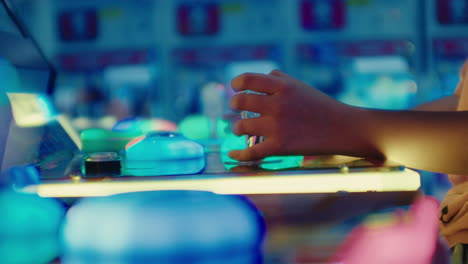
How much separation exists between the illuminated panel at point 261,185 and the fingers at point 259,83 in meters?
0.12

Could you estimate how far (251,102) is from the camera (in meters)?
0.63

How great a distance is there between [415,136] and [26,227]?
51cm

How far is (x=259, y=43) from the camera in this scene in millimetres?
3326

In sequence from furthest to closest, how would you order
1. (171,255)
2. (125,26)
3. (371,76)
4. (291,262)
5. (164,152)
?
(125,26)
(371,76)
(164,152)
(291,262)
(171,255)

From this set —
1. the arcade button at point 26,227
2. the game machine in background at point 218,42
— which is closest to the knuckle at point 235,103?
the arcade button at point 26,227

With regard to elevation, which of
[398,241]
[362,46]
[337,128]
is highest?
[362,46]

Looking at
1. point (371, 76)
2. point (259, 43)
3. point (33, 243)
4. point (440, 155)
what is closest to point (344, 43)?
point (371, 76)

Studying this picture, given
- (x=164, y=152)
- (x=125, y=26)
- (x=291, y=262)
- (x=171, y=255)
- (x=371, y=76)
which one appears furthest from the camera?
(x=125, y=26)

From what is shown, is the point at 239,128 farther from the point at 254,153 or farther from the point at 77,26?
the point at 77,26

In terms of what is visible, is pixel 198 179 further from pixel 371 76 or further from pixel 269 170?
pixel 371 76

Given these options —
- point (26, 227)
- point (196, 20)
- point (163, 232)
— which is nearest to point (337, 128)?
point (163, 232)

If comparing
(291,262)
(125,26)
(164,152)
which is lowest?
(291,262)

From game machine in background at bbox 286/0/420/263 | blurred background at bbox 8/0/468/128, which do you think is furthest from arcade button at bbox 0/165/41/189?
game machine in background at bbox 286/0/420/263

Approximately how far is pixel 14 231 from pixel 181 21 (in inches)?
116
